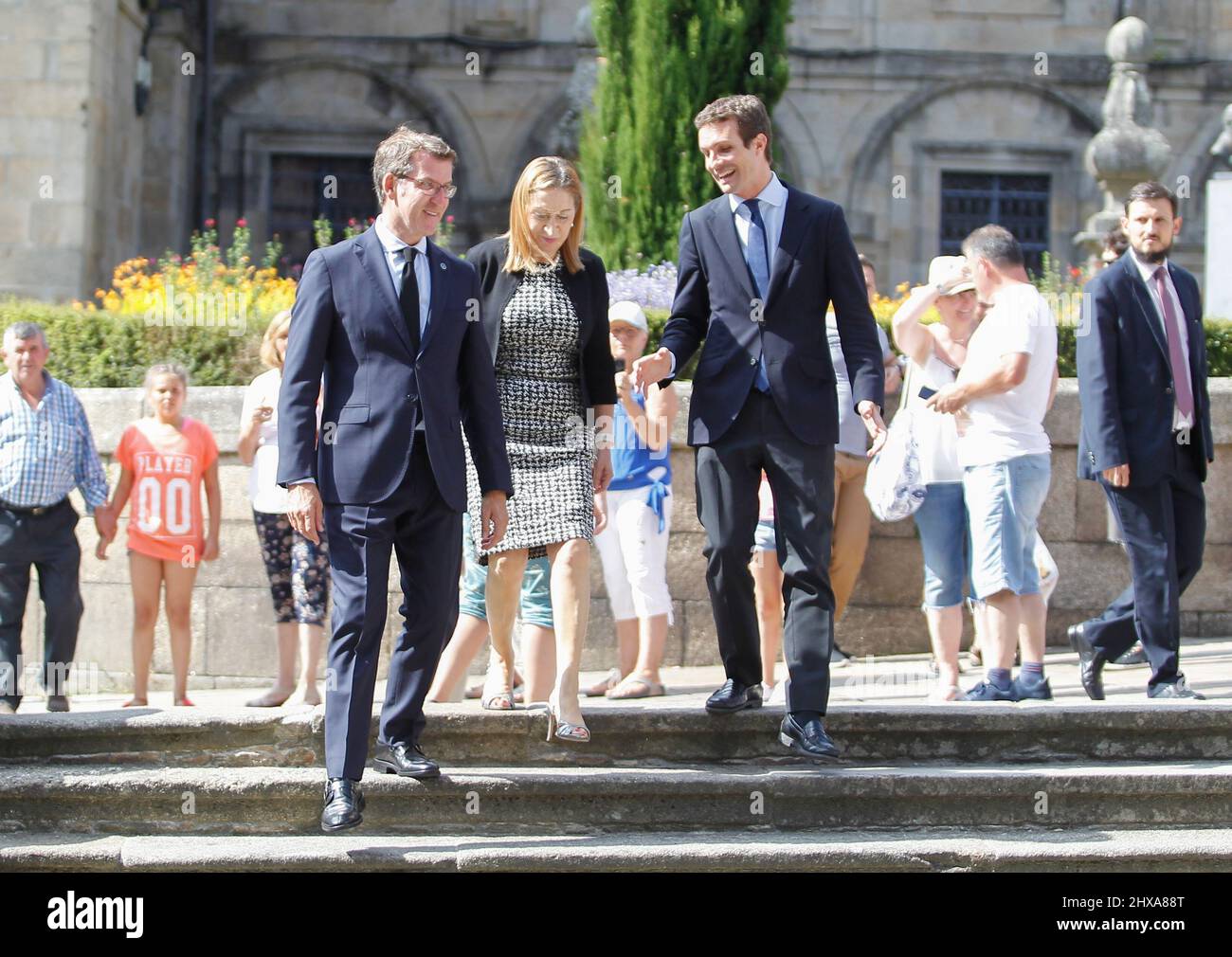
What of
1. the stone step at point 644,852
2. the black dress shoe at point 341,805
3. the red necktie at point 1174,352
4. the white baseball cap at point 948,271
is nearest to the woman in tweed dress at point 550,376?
the stone step at point 644,852

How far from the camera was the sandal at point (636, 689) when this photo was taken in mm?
7613

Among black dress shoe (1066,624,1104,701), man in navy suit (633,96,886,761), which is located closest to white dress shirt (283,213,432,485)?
man in navy suit (633,96,886,761)

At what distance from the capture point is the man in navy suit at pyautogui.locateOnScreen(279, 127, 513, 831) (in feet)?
17.0

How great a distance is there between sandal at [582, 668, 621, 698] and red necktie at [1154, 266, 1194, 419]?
110 inches

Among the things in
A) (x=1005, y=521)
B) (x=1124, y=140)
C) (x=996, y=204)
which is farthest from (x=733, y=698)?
(x=996, y=204)

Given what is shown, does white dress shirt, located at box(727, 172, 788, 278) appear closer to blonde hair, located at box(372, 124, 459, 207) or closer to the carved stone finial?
blonde hair, located at box(372, 124, 459, 207)

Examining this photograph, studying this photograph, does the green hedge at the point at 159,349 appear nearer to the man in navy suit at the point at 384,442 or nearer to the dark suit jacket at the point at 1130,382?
the dark suit jacket at the point at 1130,382

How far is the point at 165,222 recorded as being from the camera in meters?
18.5

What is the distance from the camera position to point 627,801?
5.53 metres

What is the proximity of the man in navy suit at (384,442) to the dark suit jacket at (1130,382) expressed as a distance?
8.30ft

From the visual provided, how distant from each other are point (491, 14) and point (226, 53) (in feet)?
9.43
